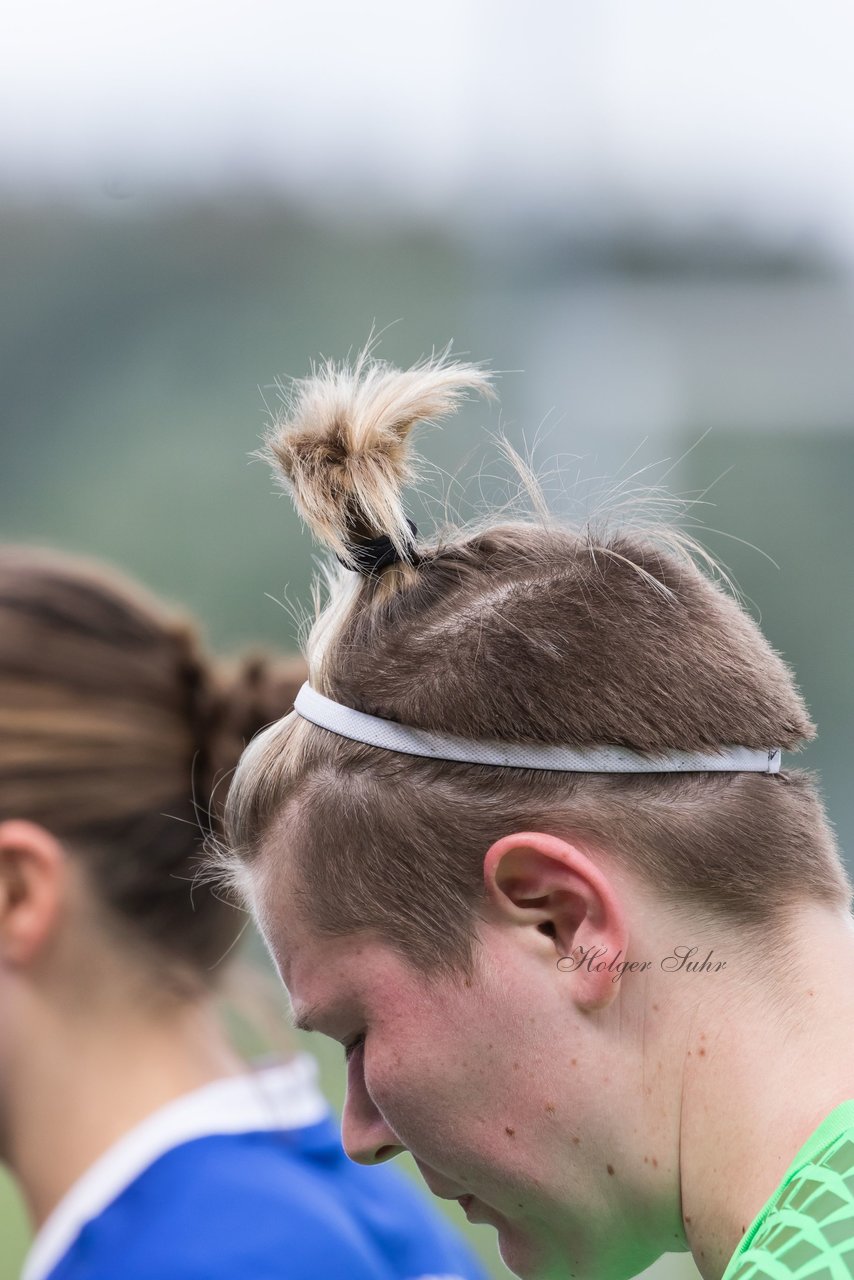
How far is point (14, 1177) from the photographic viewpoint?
2.65 meters

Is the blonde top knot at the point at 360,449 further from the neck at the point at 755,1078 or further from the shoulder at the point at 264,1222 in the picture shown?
the shoulder at the point at 264,1222

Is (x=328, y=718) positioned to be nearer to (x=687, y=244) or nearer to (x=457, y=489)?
(x=457, y=489)

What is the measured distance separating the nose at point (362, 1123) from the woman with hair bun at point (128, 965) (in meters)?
0.65

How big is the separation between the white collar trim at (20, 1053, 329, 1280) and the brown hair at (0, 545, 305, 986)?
241mm

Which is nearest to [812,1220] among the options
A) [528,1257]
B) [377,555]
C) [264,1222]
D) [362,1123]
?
[528,1257]

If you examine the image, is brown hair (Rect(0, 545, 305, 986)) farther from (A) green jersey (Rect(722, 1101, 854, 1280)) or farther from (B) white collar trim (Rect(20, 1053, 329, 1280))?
(A) green jersey (Rect(722, 1101, 854, 1280))

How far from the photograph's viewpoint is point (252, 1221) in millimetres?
2320

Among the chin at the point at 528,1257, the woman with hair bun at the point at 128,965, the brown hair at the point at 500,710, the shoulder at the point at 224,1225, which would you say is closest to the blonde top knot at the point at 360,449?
the brown hair at the point at 500,710

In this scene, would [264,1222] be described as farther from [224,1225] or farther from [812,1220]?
[812,1220]

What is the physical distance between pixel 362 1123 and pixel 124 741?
1161mm

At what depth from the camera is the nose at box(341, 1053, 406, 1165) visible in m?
1.76

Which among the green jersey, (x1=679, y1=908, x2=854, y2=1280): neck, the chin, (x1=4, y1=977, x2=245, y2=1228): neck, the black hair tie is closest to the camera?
the green jersey

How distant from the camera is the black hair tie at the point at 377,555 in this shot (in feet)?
5.85

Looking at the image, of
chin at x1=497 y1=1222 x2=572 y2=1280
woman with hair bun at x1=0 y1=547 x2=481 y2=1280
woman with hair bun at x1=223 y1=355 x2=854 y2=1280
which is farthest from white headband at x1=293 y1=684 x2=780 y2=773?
woman with hair bun at x1=0 y1=547 x2=481 y2=1280
